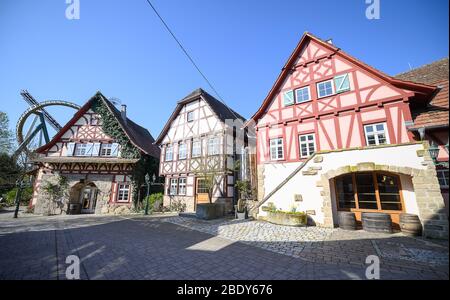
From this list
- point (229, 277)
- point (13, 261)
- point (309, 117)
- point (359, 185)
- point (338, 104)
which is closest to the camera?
point (229, 277)

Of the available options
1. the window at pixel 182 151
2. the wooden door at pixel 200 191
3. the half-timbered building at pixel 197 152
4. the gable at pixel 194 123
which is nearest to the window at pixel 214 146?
the half-timbered building at pixel 197 152

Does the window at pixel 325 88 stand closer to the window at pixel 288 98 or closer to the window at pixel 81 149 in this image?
the window at pixel 288 98

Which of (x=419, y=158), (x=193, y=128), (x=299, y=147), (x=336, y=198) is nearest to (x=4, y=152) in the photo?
(x=193, y=128)

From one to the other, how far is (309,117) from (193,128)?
28.1 feet

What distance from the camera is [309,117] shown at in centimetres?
993

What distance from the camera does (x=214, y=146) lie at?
13.3 metres

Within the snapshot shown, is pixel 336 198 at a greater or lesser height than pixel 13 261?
greater

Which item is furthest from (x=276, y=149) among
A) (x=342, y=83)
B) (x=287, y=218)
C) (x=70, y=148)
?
(x=70, y=148)

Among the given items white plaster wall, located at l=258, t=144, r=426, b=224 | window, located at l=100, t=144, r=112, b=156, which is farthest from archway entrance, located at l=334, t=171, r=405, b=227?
window, located at l=100, t=144, r=112, b=156

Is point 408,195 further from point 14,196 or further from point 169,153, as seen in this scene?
point 14,196

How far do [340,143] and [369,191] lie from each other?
238cm

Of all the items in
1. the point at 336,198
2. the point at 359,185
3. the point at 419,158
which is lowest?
the point at 336,198

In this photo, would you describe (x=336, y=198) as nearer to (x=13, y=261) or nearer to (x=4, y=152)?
(x=13, y=261)

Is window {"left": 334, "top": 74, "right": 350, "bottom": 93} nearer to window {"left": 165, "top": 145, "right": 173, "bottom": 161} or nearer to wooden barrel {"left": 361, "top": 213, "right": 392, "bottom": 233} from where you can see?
wooden barrel {"left": 361, "top": 213, "right": 392, "bottom": 233}
